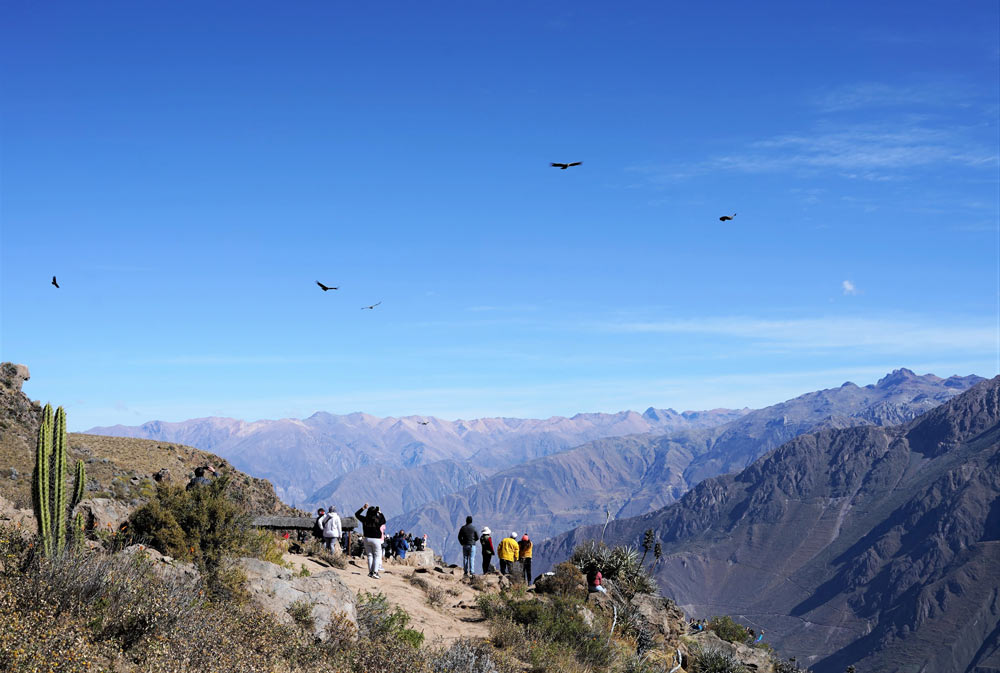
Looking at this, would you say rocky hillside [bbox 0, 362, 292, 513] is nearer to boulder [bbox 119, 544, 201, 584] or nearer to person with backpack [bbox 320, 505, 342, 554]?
person with backpack [bbox 320, 505, 342, 554]

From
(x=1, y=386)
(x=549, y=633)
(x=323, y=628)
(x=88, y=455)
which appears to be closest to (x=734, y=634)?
(x=549, y=633)

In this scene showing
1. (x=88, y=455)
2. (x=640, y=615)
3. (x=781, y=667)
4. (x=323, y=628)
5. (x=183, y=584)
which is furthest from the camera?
(x=88, y=455)

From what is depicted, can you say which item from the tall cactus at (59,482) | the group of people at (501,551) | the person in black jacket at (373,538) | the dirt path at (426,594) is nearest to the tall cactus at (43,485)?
the tall cactus at (59,482)

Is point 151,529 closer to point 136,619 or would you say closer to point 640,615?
point 136,619

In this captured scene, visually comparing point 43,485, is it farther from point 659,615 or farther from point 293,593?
point 659,615

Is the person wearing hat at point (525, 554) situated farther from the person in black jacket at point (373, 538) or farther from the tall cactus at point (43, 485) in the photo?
the tall cactus at point (43, 485)

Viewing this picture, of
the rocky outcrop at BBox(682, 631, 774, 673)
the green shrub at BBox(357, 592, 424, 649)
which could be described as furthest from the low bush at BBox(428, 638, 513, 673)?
the rocky outcrop at BBox(682, 631, 774, 673)
